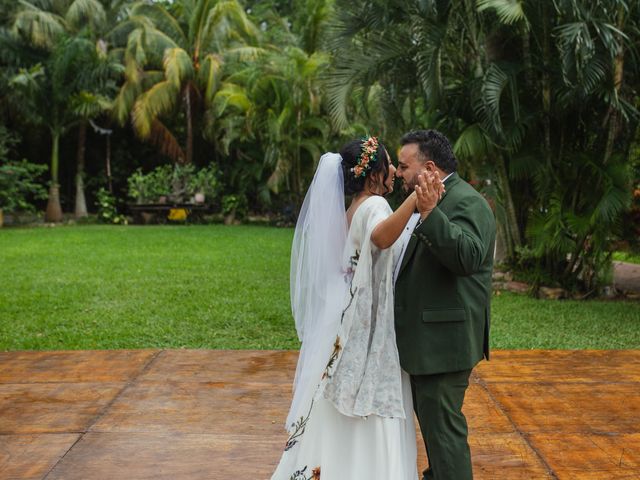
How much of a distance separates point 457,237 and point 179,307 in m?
6.46

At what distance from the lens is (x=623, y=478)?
12.4ft

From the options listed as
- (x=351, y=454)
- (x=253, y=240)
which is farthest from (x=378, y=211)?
(x=253, y=240)

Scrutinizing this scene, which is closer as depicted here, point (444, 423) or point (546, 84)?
point (444, 423)

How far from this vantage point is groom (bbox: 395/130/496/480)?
2916mm

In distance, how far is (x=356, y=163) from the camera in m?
3.21

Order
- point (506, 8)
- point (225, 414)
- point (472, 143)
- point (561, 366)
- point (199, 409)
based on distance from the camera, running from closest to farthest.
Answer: point (225, 414) → point (199, 409) → point (561, 366) → point (506, 8) → point (472, 143)

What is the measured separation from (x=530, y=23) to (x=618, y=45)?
3.68ft

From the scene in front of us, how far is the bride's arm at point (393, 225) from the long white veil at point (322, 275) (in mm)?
345

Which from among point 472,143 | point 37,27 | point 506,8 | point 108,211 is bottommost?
point 108,211

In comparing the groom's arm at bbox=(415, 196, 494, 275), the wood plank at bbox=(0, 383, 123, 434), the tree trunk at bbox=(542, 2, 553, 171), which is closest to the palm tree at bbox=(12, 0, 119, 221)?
the tree trunk at bbox=(542, 2, 553, 171)

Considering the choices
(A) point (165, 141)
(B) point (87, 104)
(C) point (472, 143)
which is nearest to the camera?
(C) point (472, 143)

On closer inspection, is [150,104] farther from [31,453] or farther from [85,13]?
[31,453]

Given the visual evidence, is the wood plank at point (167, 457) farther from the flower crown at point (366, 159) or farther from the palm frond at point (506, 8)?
the palm frond at point (506, 8)

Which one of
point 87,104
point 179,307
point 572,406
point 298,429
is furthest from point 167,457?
point 87,104
